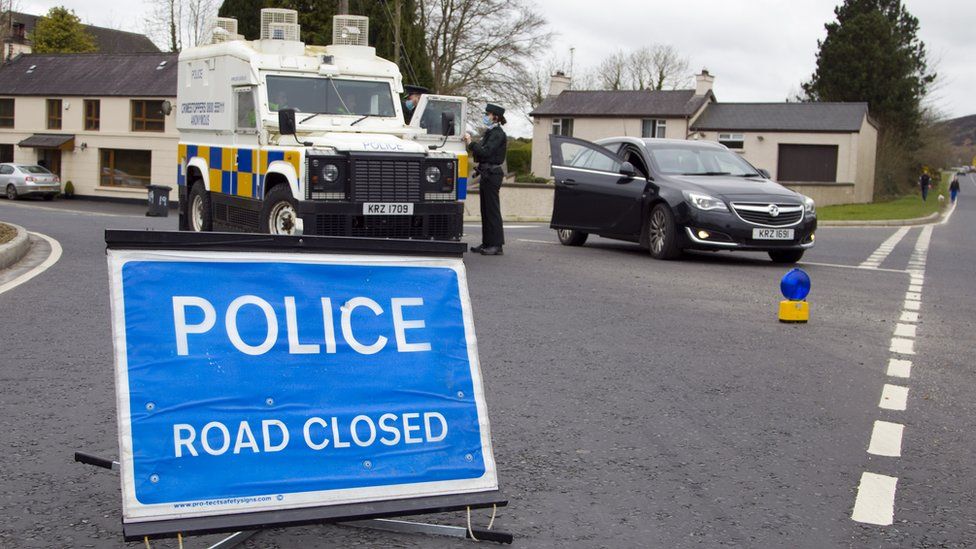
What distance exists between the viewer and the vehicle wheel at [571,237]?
57.1 ft

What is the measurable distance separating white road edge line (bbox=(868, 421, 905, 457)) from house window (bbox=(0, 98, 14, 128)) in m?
65.0

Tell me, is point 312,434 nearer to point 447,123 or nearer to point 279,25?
point 447,123

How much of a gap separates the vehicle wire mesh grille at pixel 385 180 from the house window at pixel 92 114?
5119cm

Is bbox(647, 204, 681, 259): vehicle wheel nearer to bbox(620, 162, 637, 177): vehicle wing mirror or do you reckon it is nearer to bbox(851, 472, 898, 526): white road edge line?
bbox(620, 162, 637, 177): vehicle wing mirror

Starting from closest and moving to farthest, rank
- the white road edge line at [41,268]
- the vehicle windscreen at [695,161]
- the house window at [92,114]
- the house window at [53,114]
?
the white road edge line at [41,268] < the vehicle windscreen at [695,161] < the house window at [92,114] < the house window at [53,114]

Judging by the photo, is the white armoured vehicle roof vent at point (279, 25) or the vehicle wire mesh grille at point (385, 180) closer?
the vehicle wire mesh grille at point (385, 180)

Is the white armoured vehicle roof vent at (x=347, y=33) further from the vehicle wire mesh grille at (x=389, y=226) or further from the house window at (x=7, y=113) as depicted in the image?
the house window at (x=7, y=113)

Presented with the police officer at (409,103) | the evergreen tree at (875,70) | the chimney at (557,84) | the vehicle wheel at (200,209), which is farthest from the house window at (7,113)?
the police officer at (409,103)

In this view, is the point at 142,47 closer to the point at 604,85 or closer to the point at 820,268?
the point at 604,85

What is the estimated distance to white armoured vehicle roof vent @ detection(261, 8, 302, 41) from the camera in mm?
13984

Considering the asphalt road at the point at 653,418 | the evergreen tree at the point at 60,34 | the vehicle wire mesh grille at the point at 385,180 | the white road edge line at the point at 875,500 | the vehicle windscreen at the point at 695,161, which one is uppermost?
the evergreen tree at the point at 60,34

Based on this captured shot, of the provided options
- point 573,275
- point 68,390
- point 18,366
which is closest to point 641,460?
point 68,390

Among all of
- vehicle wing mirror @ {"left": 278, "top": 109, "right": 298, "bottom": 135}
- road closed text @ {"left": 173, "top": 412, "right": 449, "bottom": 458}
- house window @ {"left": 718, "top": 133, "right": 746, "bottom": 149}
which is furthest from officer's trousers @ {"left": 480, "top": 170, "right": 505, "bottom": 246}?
house window @ {"left": 718, "top": 133, "right": 746, "bottom": 149}

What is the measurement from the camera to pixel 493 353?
305 inches
